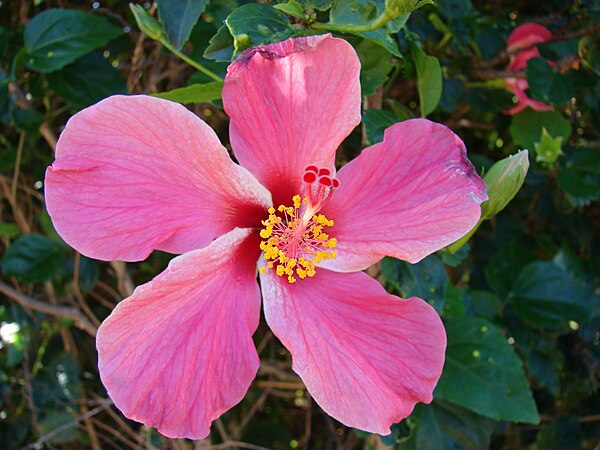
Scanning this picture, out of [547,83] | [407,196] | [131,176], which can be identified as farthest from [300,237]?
[547,83]

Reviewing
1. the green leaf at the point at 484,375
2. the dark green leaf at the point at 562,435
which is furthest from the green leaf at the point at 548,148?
the dark green leaf at the point at 562,435

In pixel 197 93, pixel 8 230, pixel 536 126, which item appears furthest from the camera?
pixel 8 230

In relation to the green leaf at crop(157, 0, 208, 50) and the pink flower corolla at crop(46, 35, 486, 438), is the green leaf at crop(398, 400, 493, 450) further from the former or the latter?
the green leaf at crop(157, 0, 208, 50)

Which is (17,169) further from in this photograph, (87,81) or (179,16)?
(179,16)

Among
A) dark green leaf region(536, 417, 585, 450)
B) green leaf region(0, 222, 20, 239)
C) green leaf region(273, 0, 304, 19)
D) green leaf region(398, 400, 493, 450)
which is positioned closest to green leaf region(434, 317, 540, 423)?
green leaf region(398, 400, 493, 450)

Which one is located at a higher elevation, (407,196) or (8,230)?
(407,196)

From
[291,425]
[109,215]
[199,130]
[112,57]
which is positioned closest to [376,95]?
[199,130]

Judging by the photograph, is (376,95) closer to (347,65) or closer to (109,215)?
(347,65)
